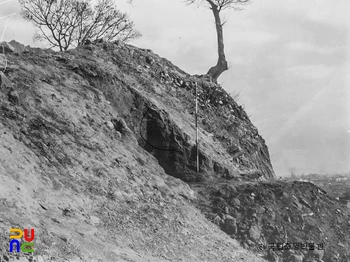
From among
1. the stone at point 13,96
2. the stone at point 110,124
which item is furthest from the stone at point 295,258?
the stone at point 13,96

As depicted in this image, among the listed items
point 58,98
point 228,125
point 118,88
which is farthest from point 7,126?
point 228,125

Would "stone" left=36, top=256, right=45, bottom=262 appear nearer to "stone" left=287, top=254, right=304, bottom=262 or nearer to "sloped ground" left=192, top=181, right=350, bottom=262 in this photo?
"sloped ground" left=192, top=181, right=350, bottom=262

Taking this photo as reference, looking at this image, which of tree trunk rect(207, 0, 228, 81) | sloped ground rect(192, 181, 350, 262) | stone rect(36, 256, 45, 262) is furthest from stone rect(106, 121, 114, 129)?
tree trunk rect(207, 0, 228, 81)

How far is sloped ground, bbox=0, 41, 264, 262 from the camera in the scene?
6.13 metres

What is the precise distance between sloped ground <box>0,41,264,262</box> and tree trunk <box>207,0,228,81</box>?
6.24m

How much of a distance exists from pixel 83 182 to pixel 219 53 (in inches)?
425

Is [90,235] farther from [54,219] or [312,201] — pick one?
[312,201]

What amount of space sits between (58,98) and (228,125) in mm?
6038

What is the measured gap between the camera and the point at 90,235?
6414 millimetres

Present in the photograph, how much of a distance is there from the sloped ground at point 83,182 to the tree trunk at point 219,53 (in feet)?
20.5

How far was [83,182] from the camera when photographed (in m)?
7.82

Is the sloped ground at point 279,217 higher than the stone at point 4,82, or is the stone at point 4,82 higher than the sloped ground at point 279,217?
the stone at point 4,82

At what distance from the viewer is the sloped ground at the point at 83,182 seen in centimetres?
613

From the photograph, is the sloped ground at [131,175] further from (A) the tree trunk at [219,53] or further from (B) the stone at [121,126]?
(A) the tree trunk at [219,53]
